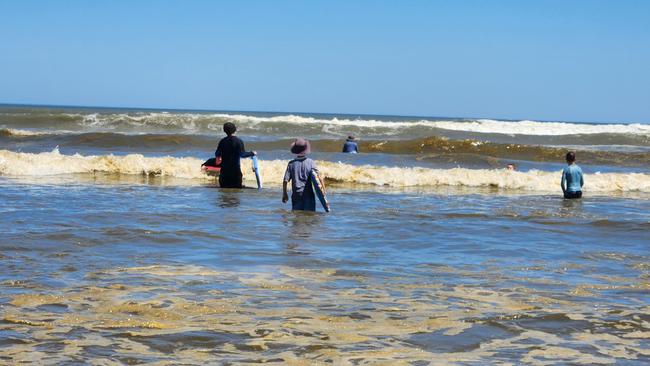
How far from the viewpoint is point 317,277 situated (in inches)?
291

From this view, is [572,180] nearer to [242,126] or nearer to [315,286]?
[315,286]

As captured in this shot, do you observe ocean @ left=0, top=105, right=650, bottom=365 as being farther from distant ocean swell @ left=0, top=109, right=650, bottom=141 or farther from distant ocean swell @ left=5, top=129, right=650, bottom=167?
distant ocean swell @ left=0, top=109, right=650, bottom=141

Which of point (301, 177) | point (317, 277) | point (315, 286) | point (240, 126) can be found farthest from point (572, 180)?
point (240, 126)

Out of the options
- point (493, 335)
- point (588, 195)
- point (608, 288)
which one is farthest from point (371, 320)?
point (588, 195)

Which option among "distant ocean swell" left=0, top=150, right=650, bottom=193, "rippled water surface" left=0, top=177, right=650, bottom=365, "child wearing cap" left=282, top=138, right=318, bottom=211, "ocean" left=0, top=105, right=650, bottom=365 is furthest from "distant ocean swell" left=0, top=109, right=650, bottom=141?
"rippled water surface" left=0, top=177, right=650, bottom=365

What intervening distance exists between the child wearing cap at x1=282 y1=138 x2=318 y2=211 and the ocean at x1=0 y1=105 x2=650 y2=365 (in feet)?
0.72

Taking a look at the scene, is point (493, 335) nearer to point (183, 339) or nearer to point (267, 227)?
point (183, 339)

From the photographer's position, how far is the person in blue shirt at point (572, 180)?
16.1m

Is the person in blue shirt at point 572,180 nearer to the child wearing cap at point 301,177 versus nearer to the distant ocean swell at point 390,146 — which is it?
the child wearing cap at point 301,177

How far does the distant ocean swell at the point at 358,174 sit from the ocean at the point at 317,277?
266 centimetres

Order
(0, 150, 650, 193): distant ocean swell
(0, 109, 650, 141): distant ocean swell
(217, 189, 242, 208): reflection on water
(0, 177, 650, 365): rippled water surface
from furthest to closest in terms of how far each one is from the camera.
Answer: (0, 109, 650, 141): distant ocean swell < (0, 150, 650, 193): distant ocean swell < (217, 189, 242, 208): reflection on water < (0, 177, 650, 365): rippled water surface

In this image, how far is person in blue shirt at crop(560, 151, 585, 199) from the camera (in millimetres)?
16078

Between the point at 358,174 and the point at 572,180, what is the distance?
5.86 meters

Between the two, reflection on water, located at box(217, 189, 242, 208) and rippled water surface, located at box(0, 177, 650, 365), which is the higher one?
reflection on water, located at box(217, 189, 242, 208)
